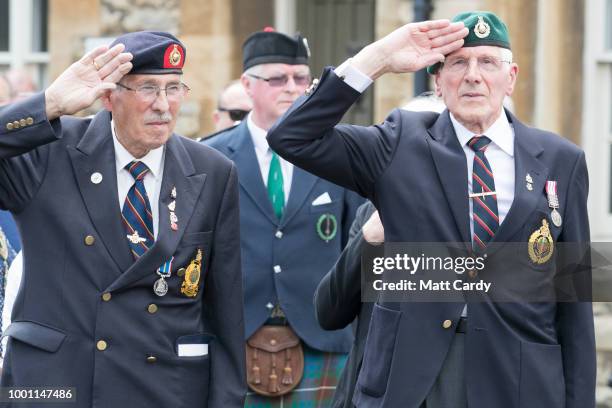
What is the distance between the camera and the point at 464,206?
5102 millimetres

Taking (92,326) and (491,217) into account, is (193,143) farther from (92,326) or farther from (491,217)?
(491,217)

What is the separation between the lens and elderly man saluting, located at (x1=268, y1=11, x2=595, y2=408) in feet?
16.6

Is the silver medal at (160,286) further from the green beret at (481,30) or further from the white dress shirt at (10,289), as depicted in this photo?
the green beret at (481,30)

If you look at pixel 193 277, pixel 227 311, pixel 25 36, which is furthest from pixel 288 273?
pixel 25 36

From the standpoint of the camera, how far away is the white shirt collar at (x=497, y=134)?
5254 millimetres

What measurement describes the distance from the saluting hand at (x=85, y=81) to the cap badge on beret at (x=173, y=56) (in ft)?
0.57

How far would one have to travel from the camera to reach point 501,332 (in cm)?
506

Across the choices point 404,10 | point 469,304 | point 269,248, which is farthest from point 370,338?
point 404,10

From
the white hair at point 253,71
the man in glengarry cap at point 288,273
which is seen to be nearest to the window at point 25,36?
the white hair at point 253,71

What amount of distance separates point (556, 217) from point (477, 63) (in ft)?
1.90

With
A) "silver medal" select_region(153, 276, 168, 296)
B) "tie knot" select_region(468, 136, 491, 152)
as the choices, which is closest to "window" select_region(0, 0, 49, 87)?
"silver medal" select_region(153, 276, 168, 296)

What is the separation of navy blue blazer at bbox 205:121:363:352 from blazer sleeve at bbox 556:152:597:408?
6.56 ft

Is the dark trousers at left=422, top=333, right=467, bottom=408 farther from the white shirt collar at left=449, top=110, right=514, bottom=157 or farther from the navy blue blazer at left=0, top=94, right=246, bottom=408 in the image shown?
the navy blue blazer at left=0, top=94, right=246, bottom=408

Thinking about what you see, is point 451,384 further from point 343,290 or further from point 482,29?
point 482,29
